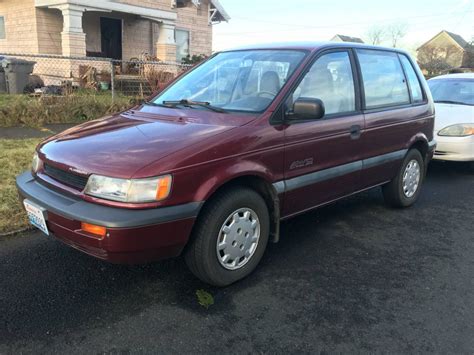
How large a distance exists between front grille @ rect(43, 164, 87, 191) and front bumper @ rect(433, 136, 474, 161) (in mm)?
5600

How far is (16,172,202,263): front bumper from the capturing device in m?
2.65

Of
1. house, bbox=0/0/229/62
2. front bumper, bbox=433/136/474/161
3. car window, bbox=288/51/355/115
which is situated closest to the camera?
car window, bbox=288/51/355/115

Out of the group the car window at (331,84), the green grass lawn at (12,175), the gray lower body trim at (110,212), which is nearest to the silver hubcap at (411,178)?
the car window at (331,84)

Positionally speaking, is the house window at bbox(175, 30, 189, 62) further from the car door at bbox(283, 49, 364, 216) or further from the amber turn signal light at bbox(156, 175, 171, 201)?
the amber turn signal light at bbox(156, 175, 171, 201)

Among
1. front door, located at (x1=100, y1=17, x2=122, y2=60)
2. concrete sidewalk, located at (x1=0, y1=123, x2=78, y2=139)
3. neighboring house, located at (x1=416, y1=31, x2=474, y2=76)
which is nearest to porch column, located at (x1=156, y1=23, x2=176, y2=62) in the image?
front door, located at (x1=100, y1=17, x2=122, y2=60)

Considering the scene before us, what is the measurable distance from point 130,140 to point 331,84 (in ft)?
6.28

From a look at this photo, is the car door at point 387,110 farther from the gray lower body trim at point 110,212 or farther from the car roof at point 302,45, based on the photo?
the gray lower body trim at point 110,212

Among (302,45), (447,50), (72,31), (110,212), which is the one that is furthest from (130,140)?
(447,50)

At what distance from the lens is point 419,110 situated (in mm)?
5082

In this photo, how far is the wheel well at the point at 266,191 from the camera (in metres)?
3.26

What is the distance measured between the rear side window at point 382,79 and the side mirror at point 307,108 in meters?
1.16

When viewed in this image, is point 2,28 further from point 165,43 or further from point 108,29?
point 165,43

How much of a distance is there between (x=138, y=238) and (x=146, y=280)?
837 millimetres

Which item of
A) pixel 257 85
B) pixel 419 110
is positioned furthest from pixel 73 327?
pixel 419 110
